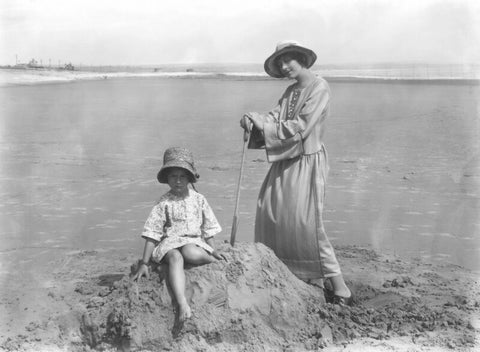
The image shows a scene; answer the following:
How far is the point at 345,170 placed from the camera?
995 cm

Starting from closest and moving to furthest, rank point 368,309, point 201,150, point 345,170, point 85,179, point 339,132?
point 368,309 → point 85,179 → point 345,170 → point 201,150 → point 339,132

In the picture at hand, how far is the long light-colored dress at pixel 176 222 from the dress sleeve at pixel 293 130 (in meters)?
0.65

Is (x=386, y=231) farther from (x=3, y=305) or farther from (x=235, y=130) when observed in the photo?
(x=235, y=130)

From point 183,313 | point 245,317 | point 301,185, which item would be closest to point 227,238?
point 301,185

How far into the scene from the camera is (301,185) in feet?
15.1

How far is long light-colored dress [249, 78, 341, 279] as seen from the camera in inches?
180

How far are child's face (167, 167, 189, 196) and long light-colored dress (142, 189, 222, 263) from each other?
4 centimetres

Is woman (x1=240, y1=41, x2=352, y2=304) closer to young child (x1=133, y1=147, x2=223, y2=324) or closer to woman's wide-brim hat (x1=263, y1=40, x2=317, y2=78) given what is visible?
woman's wide-brim hat (x1=263, y1=40, x2=317, y2=78)

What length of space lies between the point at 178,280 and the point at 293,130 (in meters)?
1.29

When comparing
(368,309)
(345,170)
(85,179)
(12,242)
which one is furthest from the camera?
(345,170)

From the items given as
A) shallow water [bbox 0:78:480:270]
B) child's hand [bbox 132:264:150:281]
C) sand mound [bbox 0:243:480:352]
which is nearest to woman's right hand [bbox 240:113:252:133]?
sand mound [bbox 0:243:480:352]

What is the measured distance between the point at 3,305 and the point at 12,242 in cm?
174

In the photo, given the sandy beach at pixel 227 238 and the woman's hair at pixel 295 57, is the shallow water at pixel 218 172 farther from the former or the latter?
the woman's hair at pixel 295 57

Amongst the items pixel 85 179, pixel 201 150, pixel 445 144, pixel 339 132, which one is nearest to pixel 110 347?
pixel 85 179
